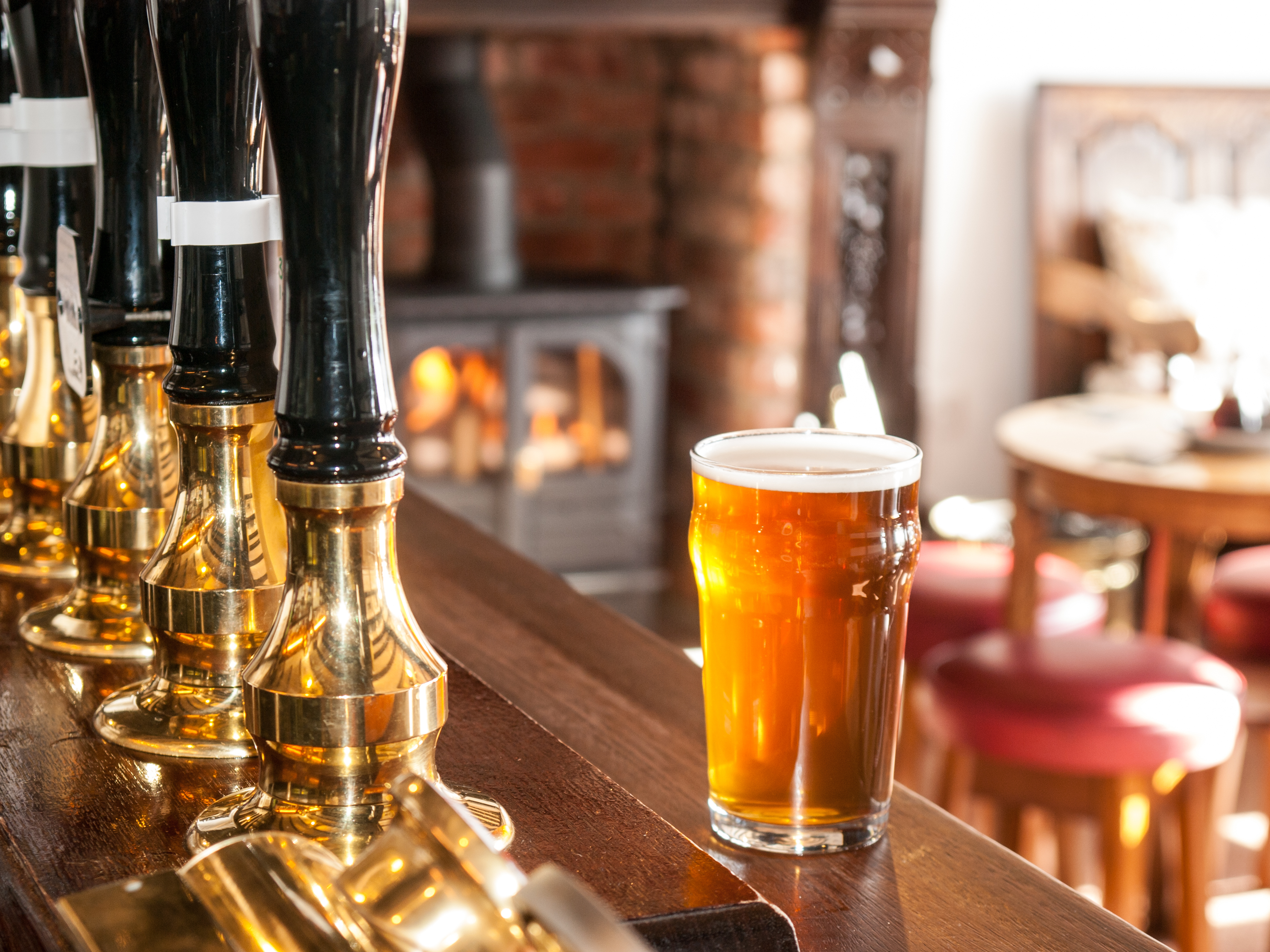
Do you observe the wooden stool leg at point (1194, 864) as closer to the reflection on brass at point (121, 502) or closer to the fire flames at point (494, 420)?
the reflection on brass at point (121, 502)

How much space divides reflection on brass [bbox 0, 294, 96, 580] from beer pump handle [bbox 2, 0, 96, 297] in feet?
0.08

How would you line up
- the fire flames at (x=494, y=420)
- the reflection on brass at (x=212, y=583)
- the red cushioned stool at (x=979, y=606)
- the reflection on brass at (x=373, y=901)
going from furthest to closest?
the fire flames at (x=494, y=420) → the red cushioned stool at (x=979, y=606) → the reflection on brass at (x=212, y=583) → the reflection on brass at (x=373, y=901)

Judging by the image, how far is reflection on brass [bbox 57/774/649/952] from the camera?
1.18ft

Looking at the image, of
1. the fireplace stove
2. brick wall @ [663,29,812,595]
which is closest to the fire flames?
the fireplace stove

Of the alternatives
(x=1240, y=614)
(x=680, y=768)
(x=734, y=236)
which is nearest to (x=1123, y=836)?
(x=1240, y=614)

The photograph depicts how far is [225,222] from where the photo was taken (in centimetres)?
53

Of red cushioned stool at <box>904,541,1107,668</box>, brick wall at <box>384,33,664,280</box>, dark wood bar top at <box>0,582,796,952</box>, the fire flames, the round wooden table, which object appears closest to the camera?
dark wood bar top at <box>0,582,796,952</box>

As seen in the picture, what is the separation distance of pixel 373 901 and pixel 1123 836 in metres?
1.63

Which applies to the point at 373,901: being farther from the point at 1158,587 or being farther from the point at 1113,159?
the point at 1113,159

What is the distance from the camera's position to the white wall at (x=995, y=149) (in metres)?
3.62

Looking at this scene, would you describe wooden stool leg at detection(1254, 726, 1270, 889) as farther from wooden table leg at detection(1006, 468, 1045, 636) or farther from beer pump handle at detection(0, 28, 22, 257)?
beer pump handle at detection(0, 28, 22, 257)

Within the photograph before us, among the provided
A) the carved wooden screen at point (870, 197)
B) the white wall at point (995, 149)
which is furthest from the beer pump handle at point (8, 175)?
the white wall at point (995, 149)

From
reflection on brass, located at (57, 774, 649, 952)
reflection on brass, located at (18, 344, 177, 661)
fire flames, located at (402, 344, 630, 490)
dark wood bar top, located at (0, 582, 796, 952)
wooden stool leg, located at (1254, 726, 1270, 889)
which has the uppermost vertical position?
reflection on brass, located at (18, 344, 177, 661)

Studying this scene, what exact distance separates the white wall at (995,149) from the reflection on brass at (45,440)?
299 centimetres
